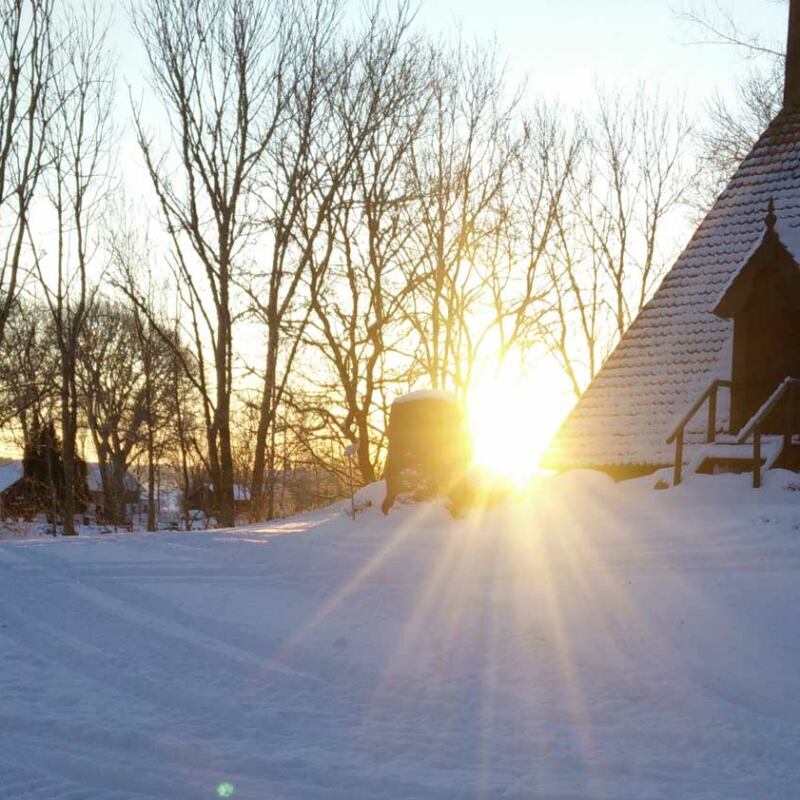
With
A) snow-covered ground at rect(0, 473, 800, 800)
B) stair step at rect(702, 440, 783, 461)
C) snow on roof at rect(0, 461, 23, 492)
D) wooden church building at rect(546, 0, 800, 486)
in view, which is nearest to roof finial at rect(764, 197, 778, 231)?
wooden church building at rect(546, 0, 800, 486)

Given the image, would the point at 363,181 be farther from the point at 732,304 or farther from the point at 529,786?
the point at 529,786

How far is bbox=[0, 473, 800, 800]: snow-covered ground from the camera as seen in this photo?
499cm

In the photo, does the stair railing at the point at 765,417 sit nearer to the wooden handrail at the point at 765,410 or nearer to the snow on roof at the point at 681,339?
the wooden handrail at the point at 765,410

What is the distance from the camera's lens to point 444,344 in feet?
89.6

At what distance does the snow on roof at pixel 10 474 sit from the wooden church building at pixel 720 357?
5175 cm

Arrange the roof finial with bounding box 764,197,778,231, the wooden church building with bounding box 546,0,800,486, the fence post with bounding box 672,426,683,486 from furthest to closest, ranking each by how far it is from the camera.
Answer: the roof finial with bounding box 764,197,778,231 → the wooden church building with bounding box 546,0,800,486 → the fence post with bounding box 672,426,683,486

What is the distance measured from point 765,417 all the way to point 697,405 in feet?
4.07

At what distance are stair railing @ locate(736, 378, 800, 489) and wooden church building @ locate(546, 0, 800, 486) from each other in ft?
0.05

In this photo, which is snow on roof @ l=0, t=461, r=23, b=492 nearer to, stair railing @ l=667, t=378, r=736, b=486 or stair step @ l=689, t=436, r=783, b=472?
stair railing @ l=667, t=378, r=736, b=486

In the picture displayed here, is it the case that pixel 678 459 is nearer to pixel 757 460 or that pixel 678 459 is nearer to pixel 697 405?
pixel 697 405

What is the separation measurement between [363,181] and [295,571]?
15663 millimetres

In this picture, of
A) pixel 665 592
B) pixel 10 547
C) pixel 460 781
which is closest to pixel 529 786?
pixel 460 781

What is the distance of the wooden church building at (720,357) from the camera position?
13.2m

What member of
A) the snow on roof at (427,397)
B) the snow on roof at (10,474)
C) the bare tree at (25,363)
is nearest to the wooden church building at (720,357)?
the snow on roof at (427,397)
